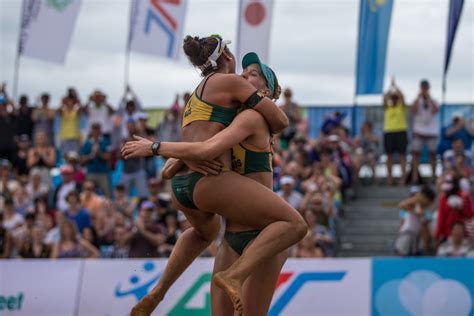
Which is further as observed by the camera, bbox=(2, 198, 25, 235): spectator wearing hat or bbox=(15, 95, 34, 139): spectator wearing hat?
bbox=(15, 95, 34, 139): spectator wearing hat

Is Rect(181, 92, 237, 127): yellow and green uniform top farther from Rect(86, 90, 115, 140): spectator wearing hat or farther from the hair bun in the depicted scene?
Rect(86, 90, 115, 140): spectator wearing hat

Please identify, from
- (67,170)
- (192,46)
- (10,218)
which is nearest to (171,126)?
(67,170)

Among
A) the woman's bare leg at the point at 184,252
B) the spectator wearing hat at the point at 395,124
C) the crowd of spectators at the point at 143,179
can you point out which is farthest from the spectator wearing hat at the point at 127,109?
the woman's bare leg at the point at 184,252

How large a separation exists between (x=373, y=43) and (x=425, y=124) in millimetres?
1431

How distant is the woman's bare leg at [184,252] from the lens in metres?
6.91

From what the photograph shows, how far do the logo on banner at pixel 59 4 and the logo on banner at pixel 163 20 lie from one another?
55.8 inches

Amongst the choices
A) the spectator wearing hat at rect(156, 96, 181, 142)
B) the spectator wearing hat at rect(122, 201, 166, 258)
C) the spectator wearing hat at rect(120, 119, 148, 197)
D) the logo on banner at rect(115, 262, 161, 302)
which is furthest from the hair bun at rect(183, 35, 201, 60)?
the spectator wearing hat at rect(156, 96, 181, 142)

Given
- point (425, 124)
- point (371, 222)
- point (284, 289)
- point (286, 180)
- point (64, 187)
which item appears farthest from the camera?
point (64, 187)

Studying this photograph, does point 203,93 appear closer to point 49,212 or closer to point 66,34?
point 49,212

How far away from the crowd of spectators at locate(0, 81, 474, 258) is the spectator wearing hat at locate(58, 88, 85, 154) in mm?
16

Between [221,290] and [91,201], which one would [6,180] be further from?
[221,290]

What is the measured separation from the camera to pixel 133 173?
16266 millimetres

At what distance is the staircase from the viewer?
14.9 meters

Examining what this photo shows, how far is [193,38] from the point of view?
6.70 m
